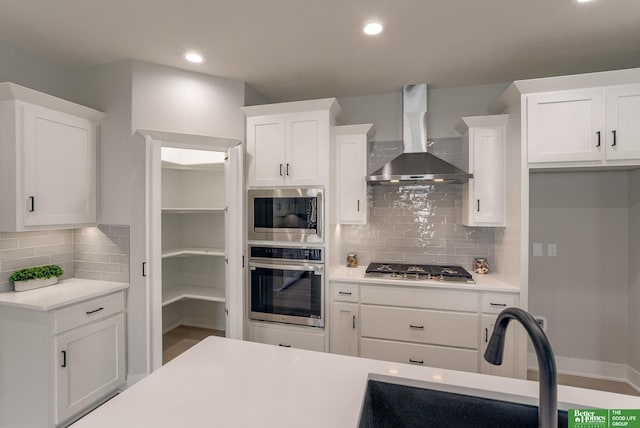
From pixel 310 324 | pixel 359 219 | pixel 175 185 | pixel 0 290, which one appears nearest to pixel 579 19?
pixel 359 219

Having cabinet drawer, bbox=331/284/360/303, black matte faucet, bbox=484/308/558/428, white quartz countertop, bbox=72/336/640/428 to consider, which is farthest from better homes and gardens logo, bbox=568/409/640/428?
cabinet drawer, bbox=331/284/360/303

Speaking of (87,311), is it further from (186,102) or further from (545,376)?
(545,376)

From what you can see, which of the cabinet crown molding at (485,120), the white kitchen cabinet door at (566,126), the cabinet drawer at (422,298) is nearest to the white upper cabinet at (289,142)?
the cabinet drawer at (422,298)

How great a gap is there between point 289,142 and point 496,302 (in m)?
2.16

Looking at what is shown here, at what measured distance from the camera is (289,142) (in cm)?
280

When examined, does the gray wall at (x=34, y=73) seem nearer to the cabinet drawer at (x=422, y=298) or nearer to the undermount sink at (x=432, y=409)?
the cabinet drawer at (x=422, y=298)

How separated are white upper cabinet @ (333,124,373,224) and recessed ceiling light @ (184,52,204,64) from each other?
1.29 metres

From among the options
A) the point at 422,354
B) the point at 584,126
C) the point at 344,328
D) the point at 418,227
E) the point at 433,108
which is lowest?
the point at 422,354

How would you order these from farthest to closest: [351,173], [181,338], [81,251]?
[181,338], [351,173], [81,251]

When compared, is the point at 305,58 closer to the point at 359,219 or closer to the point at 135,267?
the point at 359,219

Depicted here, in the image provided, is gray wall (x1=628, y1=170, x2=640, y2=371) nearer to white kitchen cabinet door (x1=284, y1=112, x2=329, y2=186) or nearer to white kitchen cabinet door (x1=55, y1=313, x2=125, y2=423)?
white kitchen cabinet door (x1=284, y1=112, x2=329, y2=186)

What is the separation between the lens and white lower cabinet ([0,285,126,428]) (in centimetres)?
206

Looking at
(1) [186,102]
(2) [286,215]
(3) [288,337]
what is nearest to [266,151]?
(2) [286,215]

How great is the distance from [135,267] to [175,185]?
3.65 ft
